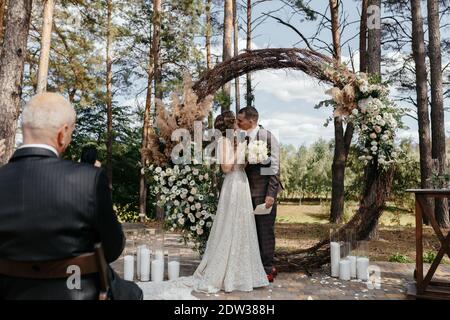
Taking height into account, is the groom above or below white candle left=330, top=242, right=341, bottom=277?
above

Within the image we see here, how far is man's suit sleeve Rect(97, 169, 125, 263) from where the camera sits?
188cm

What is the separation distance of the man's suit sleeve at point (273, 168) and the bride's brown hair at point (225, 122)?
50cm

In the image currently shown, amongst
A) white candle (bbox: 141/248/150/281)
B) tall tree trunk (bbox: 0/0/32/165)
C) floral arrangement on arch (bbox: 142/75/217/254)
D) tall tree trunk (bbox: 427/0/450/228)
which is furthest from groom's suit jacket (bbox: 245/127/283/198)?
tall tree trunk (bbox: 427/0/450/228)

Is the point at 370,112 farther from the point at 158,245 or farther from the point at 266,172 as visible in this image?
the point at 158,245

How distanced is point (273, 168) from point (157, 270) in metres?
1.92

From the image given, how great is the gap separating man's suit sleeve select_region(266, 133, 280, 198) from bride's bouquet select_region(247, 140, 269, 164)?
14cm

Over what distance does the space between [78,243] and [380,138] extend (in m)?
4.57

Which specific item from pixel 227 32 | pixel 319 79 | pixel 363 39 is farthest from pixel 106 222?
pixel 363 39

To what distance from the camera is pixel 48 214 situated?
1.81 m

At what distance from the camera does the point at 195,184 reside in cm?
579

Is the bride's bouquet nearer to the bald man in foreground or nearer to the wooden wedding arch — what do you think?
the wooden wedding arch

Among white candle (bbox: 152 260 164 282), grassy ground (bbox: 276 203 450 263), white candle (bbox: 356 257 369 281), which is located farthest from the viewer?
grassy ground (bbox: 276 203 450 263)

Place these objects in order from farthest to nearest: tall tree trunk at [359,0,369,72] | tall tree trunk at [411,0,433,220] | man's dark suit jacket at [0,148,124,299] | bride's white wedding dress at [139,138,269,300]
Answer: tall tree trunk at [359,0,369,72], tall tree trunk at [411,0,433,220], bride's white wedding dress at [139,138,269,300], man's dark suit jacket at [0,148,124,299]
